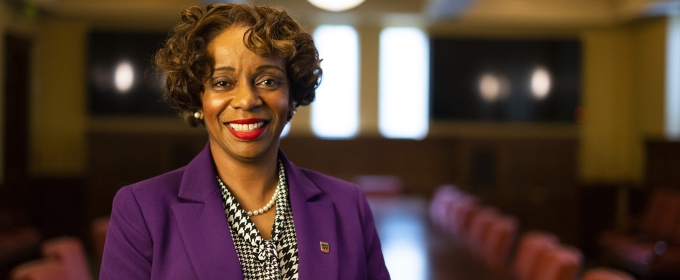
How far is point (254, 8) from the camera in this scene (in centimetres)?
157

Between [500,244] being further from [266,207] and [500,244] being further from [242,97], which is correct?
[242,97]

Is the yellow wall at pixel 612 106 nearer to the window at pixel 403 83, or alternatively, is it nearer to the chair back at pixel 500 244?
the window at pixel 403 83

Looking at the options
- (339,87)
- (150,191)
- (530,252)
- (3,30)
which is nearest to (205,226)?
(150,191)

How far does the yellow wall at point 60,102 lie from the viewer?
410 inches

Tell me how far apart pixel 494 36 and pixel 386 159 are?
242 centimetres

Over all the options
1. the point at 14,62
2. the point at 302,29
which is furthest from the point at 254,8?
the point at 14,62

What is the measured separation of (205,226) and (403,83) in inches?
383

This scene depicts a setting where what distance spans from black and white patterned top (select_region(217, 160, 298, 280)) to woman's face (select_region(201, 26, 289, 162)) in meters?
0.12

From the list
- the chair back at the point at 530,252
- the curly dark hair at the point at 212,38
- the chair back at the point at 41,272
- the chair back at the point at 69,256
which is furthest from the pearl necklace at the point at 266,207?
the chair back at the point at 530,252

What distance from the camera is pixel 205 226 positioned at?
1516 millimetres

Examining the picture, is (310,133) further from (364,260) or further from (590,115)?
(364,260)

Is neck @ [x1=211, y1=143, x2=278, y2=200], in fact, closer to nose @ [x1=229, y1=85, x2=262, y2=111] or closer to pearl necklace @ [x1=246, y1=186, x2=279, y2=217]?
pearl necklace @ [x1=246, y1=186, x2=279, y2=217]

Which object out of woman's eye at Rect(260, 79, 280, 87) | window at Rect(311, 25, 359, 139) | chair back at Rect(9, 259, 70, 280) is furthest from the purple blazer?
window at Rect(311, 25, 359, 139)

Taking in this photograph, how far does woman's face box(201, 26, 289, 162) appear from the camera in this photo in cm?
153
